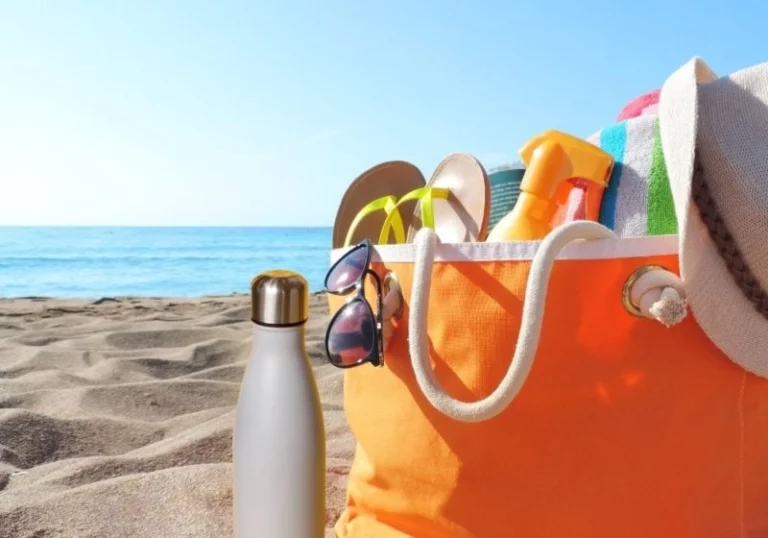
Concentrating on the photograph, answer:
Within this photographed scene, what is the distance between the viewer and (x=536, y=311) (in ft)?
1.96

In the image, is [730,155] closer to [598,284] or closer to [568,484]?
[598,284]

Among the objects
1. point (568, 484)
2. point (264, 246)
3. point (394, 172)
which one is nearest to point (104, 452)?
point (394, 172)

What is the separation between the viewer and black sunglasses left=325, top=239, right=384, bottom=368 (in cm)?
73

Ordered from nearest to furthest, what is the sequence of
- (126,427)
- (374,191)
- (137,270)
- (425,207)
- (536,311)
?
(536,311)
(425,207)
(374,191)
(126,427)
(137,270)

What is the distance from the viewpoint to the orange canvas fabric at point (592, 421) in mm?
652

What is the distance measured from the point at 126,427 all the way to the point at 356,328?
1.08 m

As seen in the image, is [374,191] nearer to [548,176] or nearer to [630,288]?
[548,176]

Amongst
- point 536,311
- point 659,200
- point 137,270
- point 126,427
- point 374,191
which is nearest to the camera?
point 536,311

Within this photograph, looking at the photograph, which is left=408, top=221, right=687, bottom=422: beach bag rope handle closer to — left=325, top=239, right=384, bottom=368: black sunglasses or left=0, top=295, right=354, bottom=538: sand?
left=325, top=239, right=384, bottom=368: black sunglasses

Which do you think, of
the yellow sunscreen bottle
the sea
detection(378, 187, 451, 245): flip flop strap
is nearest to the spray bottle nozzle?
the yellow sunscreen bottle

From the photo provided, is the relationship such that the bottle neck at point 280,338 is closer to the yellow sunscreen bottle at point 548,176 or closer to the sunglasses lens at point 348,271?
the sunglasses lens at point 348,271

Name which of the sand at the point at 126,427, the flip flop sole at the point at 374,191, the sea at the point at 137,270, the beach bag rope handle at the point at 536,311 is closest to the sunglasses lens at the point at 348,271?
the beach bag rope handle at the point at 536,311

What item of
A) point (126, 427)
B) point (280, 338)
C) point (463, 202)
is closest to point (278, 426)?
point (280, 338)

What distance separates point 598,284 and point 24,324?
3267 millimetres
